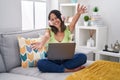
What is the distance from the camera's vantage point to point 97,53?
2984 mm

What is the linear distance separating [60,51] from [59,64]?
17cm

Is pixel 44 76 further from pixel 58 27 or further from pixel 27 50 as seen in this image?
pixel 58 27

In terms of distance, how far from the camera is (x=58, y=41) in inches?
88.7

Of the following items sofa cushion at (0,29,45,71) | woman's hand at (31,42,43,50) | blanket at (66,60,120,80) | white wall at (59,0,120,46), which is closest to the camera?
blanket at (66,60,120,80)

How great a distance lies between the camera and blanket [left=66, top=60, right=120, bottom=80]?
1.66 meters

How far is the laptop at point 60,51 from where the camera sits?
1989 millimetres

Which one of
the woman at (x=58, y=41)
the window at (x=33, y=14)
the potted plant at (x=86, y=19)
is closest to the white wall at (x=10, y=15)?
the window at (x=33, y=14)

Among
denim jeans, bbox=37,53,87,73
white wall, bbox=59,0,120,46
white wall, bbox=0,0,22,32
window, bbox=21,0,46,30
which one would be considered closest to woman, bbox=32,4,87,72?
denim jeans, bbox=37,53,87,73

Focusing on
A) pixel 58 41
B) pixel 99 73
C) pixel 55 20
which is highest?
pixel 55 20

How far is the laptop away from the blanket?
0.29 m

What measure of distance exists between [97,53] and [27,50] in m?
1.26

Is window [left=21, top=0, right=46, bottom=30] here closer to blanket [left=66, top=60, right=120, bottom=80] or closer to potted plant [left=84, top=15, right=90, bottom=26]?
potted plant [left=84, top=15, right=90, bottom=26]

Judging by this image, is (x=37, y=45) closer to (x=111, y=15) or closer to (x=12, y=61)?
(x=12, y=61)

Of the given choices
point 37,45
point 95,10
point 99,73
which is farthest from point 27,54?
point 95,10
